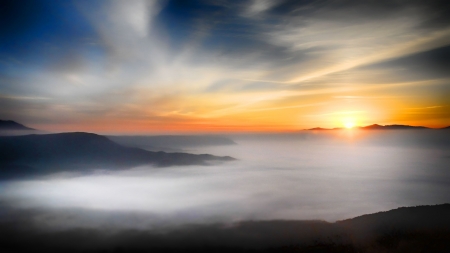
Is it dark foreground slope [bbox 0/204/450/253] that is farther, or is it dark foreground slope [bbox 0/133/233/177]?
dark foreground slope [bbox 0/133/233/177]

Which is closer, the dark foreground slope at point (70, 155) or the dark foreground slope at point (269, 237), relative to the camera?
the dark foreground slope at point (269, 237)

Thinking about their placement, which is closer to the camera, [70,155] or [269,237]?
[269,237]

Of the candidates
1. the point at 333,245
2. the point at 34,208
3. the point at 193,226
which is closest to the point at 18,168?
the point at 34,208

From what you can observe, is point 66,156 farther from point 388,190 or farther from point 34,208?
point 388,190

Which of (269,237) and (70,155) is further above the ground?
(70,155)
